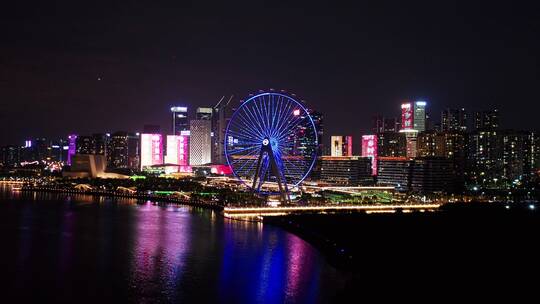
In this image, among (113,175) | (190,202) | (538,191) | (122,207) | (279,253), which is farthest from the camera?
(113,175)

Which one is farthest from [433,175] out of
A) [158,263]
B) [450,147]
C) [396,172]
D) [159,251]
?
[158,263]

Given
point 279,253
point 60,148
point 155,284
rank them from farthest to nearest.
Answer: point 60,148, point 279,253, point 155,284

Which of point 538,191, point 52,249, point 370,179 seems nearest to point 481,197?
point 538,191

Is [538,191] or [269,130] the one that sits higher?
[269,130]

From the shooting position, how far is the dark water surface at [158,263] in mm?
11094

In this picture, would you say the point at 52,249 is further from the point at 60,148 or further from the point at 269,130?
the point at 60,148

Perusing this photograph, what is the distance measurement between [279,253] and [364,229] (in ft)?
15.5

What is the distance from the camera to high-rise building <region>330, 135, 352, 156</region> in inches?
2069

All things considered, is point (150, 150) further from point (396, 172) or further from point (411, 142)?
point (396, 172)

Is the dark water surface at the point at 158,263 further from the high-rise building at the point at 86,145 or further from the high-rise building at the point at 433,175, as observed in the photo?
the high-rise building at the point at 86,145

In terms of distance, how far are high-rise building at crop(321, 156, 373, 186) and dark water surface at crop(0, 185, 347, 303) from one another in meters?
22.3

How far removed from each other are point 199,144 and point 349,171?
70.1 feet

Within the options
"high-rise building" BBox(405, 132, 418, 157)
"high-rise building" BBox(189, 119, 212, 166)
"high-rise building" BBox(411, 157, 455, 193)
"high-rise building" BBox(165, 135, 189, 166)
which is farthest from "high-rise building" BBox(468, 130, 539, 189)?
"high-rise building" BBox(165, 135, 189, 166)

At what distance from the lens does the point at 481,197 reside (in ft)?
110
